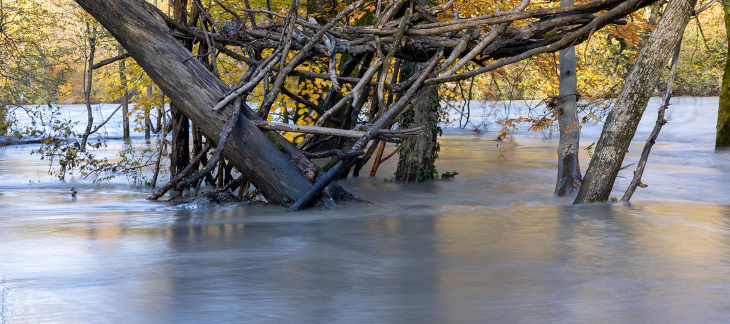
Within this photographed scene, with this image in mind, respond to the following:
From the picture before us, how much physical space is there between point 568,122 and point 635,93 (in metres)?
2.37

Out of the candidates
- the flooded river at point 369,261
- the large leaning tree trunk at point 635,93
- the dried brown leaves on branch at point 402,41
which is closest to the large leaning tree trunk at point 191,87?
the dried brown leaves on branch at point 402,41

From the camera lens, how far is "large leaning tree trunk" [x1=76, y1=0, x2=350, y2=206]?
8.01 m

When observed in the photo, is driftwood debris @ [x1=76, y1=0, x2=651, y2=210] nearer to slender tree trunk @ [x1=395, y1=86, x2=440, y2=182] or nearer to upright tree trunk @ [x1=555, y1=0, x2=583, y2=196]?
upright tree trunk @ [x1=555, y1=0, x2=583, y2=196]

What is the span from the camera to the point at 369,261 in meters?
6.32

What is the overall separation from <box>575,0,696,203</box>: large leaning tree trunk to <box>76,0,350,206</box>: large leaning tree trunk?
3.64 meters

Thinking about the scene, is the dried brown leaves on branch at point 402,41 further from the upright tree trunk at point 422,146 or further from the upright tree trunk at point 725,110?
the upright tree trunk at point 725,110

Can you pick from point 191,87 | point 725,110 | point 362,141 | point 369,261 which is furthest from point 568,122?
point 725,110

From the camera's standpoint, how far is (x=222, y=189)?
9.76 meters

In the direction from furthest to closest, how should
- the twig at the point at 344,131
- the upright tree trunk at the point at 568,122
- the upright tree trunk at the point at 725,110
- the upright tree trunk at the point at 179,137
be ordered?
the upright tree trunk at the point at 725,110 → the upright tree trunk at the point at 179,137 → the upright tree trunk at the point at 568,122 → the twig at the point at 344,131

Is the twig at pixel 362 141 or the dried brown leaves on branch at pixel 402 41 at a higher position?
the dried brown leaves on branch at pixel 402 41

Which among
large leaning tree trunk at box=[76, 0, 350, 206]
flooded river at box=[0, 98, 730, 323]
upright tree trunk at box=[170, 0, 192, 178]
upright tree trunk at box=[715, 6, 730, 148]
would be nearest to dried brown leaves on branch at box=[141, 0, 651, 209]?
large leaning tree trunk at box=[76, 0, 350, 206]

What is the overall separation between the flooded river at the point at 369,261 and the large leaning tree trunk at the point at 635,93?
1.65 feet

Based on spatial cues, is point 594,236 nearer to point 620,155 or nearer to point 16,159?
point 620,155

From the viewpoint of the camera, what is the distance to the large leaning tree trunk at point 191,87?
8.01 metres
